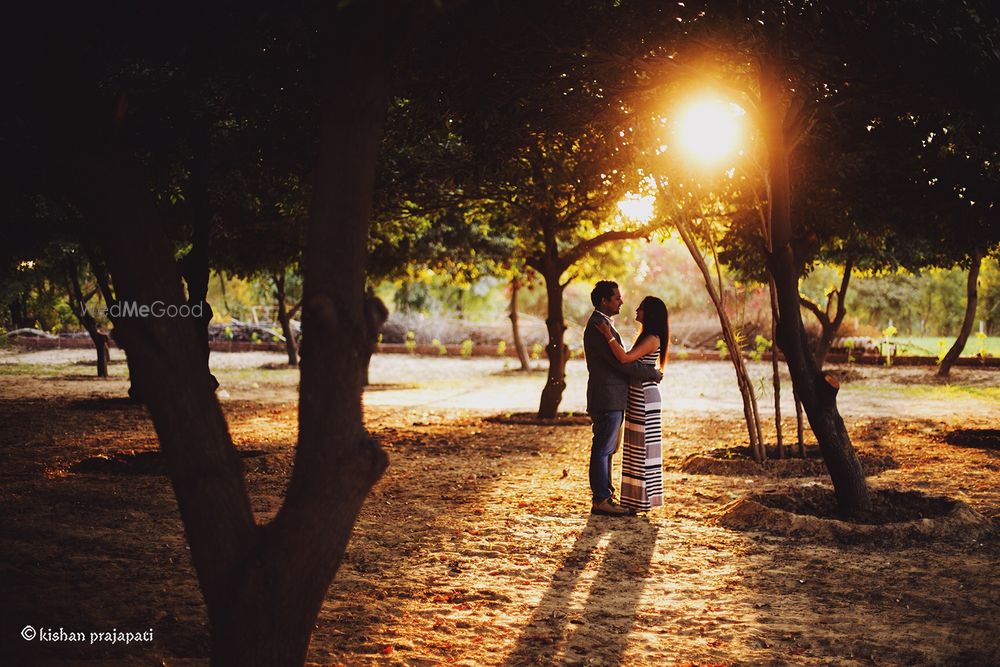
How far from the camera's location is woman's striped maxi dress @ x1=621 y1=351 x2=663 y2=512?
7910mm

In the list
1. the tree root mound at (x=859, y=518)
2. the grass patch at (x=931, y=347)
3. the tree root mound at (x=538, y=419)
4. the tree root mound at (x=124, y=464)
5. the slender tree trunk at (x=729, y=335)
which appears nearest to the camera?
the tree root mound at (x=859, y=518)

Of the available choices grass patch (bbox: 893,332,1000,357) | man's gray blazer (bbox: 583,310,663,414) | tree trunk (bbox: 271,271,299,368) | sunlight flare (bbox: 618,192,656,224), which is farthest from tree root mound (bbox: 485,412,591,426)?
grass patch (bbox: 893,332,1000,357)

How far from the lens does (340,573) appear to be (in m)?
5.99

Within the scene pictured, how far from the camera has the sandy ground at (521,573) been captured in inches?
182

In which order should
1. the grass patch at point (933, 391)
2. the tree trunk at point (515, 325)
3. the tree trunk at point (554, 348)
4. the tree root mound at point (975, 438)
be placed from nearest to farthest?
the tree root mound at point (975, 438) → the tree trunk at point (554, 348) → the grass patch at point (933, 391) → the tree trunk at point (515, 325)

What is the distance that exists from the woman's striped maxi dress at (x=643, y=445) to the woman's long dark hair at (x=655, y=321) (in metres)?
0.16

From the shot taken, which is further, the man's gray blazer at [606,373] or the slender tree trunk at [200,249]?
the slender tree trunk at [200,249]

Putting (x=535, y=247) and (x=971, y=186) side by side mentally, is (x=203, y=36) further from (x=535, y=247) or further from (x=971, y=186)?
(x=535, y=247)

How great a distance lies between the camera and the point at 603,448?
794cm

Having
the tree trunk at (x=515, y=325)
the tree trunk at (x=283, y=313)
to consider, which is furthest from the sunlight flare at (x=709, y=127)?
the tree trunk at (x=283, y=313)

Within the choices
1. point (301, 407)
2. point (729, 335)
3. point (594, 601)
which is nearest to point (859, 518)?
point (729, 335)

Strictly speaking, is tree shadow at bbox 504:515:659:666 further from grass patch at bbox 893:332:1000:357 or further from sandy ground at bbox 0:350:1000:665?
grass patch at bbox 893:332:1000:357

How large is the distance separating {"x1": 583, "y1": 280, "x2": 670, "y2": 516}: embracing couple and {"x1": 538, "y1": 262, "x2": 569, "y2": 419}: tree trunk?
7322 millimetres

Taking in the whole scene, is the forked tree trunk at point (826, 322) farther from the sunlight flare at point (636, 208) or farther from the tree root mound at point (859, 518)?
the tree root mound at point (859, 518)
